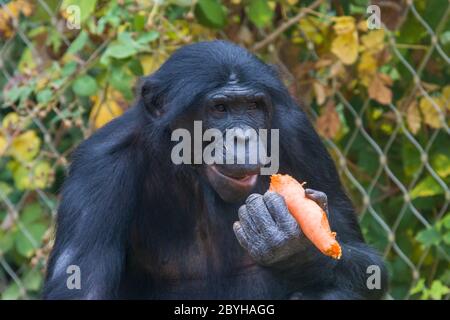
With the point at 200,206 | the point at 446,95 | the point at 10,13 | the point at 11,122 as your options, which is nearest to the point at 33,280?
the point at 11,122

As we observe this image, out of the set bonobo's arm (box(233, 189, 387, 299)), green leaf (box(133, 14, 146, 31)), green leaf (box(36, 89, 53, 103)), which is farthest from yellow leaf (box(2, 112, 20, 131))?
bonobo's arm (box(233, 189, 387, 299))

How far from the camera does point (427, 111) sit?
596cm

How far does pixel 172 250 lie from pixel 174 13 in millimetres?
1570

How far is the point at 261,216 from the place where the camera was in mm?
4441

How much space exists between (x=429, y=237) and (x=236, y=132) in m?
1.78

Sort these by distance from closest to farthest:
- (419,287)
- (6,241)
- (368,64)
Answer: (419,287)
(368,64)
(6,241)

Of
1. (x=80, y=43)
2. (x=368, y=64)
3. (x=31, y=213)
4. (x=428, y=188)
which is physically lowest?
(x=31, y=213)

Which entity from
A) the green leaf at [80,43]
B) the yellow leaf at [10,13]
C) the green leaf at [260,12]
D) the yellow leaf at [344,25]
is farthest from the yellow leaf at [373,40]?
the yellow leaf at [10,13]

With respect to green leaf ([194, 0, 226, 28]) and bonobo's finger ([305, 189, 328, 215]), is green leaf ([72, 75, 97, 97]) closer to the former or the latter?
green leaf ([194, 0, 226, 28])

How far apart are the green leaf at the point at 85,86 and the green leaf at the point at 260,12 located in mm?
876

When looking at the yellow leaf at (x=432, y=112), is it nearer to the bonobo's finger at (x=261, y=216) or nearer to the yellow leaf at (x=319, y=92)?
the yellow leaf at (x=319, y=92)

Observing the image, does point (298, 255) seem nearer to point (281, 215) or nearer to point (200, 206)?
point (281, 215)
